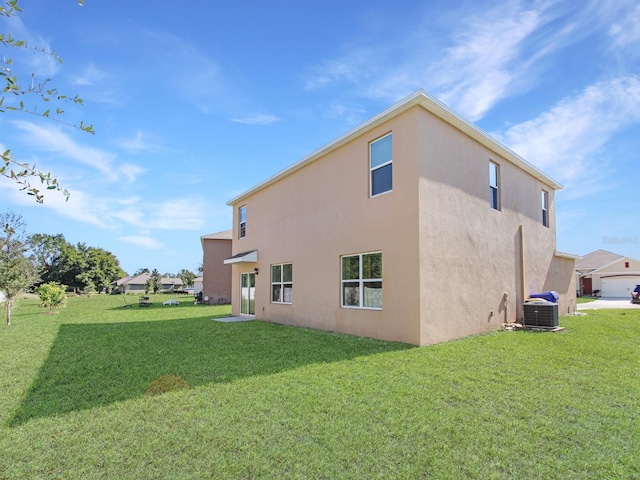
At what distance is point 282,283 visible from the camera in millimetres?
13617

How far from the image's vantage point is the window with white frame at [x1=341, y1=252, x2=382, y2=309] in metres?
9.35

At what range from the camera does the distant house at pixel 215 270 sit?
2714 centimetres

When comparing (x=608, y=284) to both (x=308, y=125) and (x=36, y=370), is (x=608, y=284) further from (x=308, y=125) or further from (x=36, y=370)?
(x=36, y=370)

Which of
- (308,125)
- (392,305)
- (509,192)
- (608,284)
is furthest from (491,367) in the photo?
(608,284)

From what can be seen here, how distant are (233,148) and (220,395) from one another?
10.3 meters

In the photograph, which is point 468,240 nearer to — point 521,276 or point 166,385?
point 521,276

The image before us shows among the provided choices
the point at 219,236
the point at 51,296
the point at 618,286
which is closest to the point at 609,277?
the point at 618,286

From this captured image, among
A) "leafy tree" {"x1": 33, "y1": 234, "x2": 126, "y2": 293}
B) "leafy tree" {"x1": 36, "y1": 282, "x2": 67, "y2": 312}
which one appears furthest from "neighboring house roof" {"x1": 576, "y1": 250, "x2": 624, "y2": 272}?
"leafy tree" {"x1": 33, "y1": 234, "x2": 126, "y2": 293}

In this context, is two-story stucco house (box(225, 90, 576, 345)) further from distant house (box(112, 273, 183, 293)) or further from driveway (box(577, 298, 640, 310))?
distant house (box(112, 273, 183, 293))

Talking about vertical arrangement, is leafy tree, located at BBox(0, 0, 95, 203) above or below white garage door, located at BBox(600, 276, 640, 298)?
above

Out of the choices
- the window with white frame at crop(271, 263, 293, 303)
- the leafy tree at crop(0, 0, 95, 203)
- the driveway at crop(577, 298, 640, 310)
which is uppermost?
the leafy tree at crop(0, 0, 95, 203)

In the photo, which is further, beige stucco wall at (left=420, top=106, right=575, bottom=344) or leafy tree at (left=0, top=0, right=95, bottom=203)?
beige stucco wall at (left=420, top=106, right=575, bottom=344)

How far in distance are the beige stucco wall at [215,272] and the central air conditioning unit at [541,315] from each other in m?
21.9

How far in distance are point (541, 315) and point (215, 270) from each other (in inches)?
900
